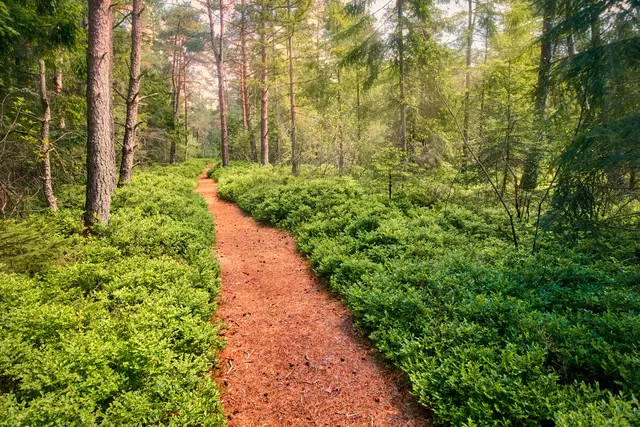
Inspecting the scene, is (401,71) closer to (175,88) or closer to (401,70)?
(401,70)

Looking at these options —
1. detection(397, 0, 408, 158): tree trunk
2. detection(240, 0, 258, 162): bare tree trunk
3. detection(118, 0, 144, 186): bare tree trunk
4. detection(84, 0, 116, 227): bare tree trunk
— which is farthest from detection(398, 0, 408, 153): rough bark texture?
detection(240, 0, 258, 162): bare tree trunk

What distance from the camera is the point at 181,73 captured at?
96.2ft

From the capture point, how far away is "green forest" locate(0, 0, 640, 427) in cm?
279

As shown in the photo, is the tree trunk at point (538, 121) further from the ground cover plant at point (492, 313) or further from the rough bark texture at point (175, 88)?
the rough bark texture at point (175, 88)

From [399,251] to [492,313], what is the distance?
2311 millimetres

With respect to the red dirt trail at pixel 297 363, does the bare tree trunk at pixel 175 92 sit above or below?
above

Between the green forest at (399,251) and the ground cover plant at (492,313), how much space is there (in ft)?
0.09

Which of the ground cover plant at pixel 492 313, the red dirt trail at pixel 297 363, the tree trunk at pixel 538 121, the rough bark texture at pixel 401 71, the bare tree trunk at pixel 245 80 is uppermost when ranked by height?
the bare tree trunk at pixel 245 80

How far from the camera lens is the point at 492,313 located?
384 centimetres

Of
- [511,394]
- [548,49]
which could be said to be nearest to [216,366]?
[511,394]

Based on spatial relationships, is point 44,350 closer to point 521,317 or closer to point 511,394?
Answer: point 511,394

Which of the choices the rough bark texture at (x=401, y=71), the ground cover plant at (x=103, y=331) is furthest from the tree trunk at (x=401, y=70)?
the ground cover plant at (x=103, y=331)

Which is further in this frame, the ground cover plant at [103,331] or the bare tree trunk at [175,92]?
the bare tree trunk at [175,92]

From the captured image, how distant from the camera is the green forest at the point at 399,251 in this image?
9.14 feet
